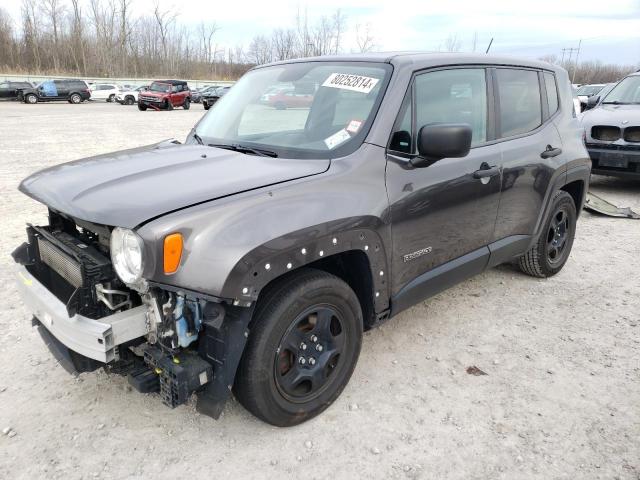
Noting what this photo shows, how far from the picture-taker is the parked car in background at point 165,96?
1225 inches

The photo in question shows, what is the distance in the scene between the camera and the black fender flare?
215cm

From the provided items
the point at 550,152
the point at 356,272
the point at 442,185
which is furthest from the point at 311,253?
the point at 550,152

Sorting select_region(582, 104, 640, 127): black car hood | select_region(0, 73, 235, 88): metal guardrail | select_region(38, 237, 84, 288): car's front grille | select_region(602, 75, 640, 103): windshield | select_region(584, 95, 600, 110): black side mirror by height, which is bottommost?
select_region(38, 237, 84, 288): car's front grille

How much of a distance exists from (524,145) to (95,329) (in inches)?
126

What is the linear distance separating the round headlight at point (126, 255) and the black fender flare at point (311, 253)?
38cm

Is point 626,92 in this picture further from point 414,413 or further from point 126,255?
point 126,255

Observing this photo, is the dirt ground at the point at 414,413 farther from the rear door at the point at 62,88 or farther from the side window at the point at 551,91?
the rear door at the point at 62,88

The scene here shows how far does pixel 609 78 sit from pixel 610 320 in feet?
290

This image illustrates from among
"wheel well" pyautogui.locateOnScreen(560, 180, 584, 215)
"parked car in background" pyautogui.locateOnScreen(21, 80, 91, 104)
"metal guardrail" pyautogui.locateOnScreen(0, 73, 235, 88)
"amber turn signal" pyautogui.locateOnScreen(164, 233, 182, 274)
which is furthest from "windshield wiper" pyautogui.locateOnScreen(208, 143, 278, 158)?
"metal guardrail" pyautogui.locateOnScreen(0, 73, 235, 88)

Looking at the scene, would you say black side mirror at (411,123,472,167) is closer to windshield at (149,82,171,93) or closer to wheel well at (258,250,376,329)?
wheel well at (258,250,376,329)

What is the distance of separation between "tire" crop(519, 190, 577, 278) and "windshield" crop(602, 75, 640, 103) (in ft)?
16.9

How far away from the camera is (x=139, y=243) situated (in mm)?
2053

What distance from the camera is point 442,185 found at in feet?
10.1

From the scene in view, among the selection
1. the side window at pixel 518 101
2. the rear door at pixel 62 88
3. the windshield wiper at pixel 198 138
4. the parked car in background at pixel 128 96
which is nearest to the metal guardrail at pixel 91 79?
the parked car in background at pixel 128 96
